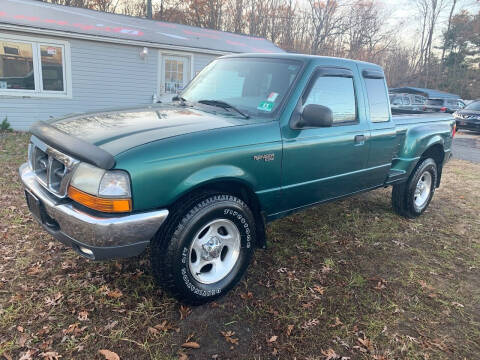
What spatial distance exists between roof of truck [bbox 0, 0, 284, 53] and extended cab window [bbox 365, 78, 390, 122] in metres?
8.90

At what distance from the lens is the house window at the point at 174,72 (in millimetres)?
12070

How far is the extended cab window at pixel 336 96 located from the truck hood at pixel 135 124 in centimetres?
86

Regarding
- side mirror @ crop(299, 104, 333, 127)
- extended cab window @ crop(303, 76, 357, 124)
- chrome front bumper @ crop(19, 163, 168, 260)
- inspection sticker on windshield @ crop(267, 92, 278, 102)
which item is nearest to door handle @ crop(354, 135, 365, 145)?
extended cab window @ crop(303, 76, 357, 124)

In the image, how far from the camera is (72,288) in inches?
118

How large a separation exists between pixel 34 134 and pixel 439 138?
5.12m

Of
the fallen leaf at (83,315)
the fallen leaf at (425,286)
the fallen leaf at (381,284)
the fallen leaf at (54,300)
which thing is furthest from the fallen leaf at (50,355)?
the fallen leaf at (425,286)

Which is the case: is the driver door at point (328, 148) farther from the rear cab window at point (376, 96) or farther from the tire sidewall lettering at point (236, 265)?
the tire sidewall lettering at point (236, 265)

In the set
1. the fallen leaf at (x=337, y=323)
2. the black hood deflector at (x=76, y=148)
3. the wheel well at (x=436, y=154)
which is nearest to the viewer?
the black hood deflector at (x=76, y=148)

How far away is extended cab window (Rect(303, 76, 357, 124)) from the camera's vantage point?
339 centimetres

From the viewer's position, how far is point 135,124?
2.75 metres

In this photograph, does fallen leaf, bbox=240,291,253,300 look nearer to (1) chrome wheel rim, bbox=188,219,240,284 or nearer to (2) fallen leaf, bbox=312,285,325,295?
(1) chrome wheel rim, bbox=188,219,240,284

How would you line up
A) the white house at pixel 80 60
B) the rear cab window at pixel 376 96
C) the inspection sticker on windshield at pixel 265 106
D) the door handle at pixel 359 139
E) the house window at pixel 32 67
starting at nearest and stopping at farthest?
the inspection sticker on windshield at pixel 265 106
the door handle at pixel 359 139
the rear cab window at pixel 376 96
the house window at pixel 32 67
the white house at pixel 80 60

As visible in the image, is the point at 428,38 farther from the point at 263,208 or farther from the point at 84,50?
the point at 263,208

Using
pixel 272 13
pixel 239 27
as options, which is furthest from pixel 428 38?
pixel 239 27
